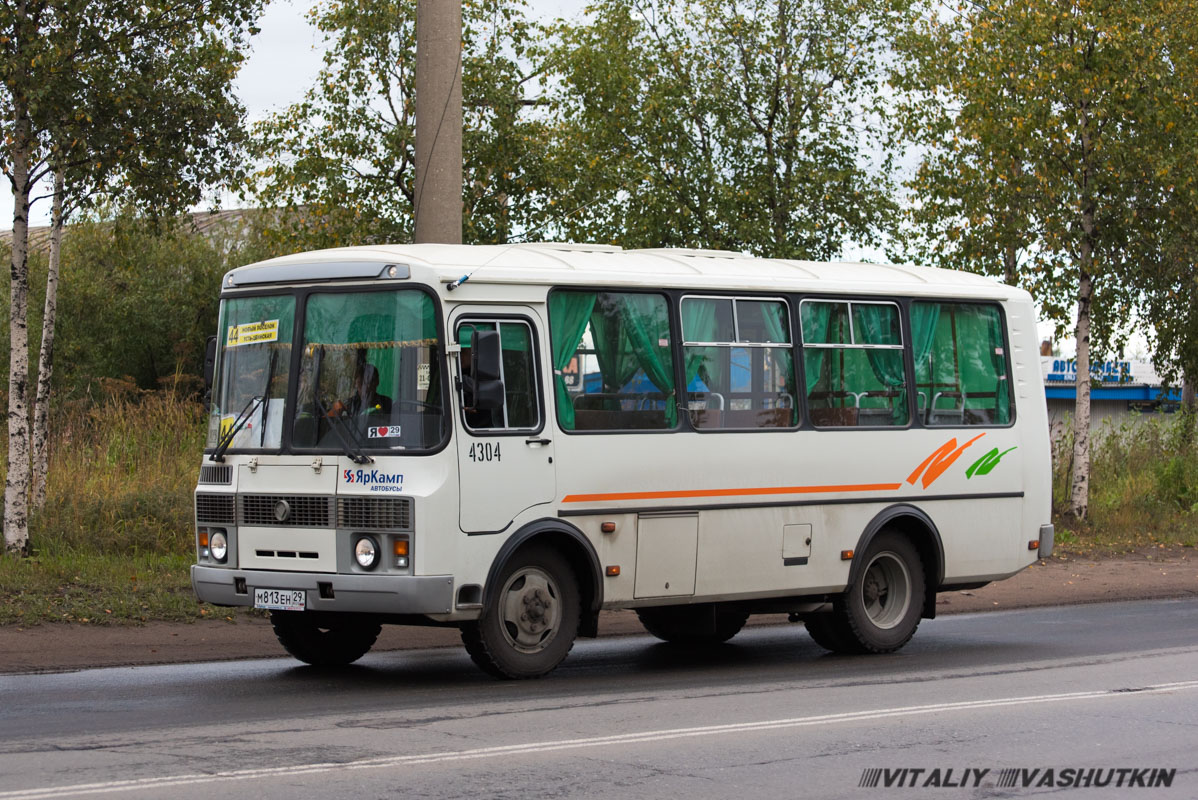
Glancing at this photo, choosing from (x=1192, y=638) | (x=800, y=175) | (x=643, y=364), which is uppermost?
(x=800, y=175)

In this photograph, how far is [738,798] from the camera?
7.33 meters

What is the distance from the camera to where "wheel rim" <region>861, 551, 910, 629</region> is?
44.7ft

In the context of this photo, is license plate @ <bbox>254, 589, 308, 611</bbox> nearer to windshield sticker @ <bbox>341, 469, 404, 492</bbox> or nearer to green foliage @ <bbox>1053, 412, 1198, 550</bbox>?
windshield sticker @ <bbox>341, 469, 404, 492</bbox>

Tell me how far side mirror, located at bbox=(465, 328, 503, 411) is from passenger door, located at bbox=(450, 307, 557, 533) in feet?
0.24

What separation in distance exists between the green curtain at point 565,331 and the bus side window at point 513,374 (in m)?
0.19

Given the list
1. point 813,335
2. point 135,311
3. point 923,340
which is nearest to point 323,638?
point 813,335

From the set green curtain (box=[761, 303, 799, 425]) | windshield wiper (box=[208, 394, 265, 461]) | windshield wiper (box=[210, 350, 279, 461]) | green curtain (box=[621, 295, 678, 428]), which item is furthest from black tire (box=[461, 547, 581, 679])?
green curtain (box=[761, 303, 799, 425])

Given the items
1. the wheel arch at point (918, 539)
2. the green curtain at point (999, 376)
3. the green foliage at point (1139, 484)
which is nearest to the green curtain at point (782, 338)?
the wheel arch at point (918, 539)

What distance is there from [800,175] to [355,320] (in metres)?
17.0

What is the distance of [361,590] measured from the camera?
1051 cm

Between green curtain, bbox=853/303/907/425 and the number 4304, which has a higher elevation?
green curtain, bbox=853/303/907/425

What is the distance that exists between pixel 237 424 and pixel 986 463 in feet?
21.6

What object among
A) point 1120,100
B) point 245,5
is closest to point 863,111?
point 1120,100

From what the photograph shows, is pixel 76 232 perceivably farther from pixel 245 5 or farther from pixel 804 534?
pixel 804 534
